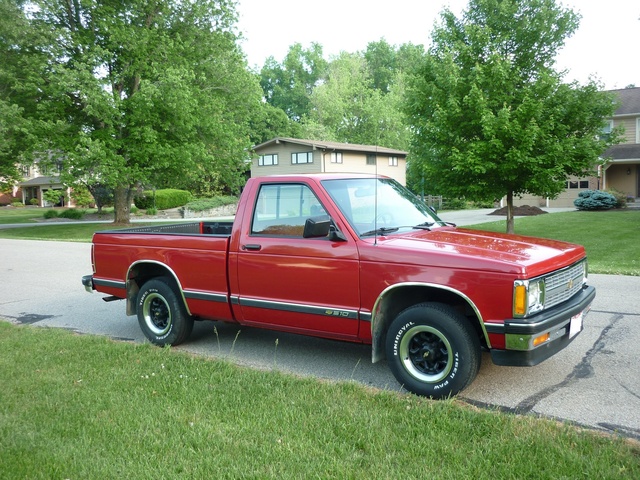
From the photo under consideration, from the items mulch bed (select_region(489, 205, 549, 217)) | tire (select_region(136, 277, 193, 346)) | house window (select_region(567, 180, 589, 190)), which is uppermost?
house window (select_region(567, 180, 589, 190))

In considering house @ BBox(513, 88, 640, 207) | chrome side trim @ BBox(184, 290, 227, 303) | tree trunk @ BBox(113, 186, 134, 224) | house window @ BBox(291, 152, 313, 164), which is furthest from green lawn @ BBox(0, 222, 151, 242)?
house @ BBox(513, 88, 640, 207)

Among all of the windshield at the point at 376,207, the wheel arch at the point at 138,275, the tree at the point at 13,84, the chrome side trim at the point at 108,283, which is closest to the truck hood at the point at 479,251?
the windshield at the point at 376,207

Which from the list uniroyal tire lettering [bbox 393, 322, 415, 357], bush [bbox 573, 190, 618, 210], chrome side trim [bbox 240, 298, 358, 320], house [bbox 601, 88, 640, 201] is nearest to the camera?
uniroyal tire lettering [bbox 393, 322, 415, 357]

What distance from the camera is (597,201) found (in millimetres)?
28797

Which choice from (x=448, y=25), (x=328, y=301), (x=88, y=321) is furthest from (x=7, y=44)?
(x=328, y=301)

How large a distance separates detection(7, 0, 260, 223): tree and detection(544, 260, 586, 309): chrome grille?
73.1ft

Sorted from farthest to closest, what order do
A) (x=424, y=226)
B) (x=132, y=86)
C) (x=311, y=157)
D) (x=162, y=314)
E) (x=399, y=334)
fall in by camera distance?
(x=311, y=157) < (x=132, y=86) < (x=162, y=314) < (x=424, y=226) < (x=399, y=334)

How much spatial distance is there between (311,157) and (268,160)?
4.36 meters

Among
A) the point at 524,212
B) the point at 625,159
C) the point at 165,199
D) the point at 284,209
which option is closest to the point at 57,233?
the point at 165,199

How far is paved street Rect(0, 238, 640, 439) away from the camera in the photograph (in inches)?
172

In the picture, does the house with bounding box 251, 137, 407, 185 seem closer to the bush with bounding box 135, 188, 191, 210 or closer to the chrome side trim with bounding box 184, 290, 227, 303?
the bush with bounding box 135, 188, 191, 210

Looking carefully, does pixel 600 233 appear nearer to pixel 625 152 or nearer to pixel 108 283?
pixel 108 283

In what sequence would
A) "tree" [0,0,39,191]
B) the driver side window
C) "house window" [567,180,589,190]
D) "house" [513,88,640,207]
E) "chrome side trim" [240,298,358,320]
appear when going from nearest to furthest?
"chrome side trim" [240,298,358,320]
the driver side window
"tree" [0,0,39,191]
"house" [513,88,640,207]
"house window" [567,180,589,190]

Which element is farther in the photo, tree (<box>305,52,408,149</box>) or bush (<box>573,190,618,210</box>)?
tree (<box>305,52,408,149</box>)
